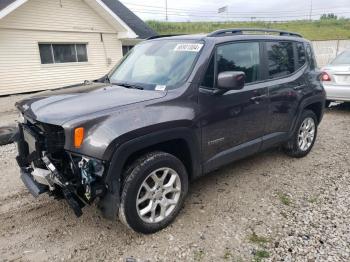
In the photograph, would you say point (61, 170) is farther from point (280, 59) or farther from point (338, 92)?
point (338, 92)

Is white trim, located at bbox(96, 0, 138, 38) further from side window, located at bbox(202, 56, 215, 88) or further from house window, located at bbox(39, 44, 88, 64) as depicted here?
side window, located at bbox(202, 56, 215, 88)

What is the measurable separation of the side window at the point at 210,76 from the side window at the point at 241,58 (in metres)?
0.09

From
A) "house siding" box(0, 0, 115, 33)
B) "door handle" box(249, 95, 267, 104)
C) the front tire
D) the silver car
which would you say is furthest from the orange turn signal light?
"house siding" box(0, 0, 115, 33)

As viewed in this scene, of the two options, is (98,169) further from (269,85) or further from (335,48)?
(335,48)

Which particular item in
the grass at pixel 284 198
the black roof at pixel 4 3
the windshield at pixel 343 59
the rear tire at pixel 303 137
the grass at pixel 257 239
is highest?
the black roof at pixel 4 3

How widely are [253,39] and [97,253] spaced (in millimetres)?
3120

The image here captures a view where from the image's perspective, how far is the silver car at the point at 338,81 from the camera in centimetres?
773

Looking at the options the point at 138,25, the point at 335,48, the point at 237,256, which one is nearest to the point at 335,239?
the point at 237,256

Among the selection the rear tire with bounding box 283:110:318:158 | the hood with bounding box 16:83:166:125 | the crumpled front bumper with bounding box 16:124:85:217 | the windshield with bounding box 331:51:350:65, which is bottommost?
the rear tire with bounding box 283:110:318:158

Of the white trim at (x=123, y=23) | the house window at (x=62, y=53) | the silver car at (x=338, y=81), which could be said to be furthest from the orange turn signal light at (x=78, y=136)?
the white trim at (x=123, y=23)

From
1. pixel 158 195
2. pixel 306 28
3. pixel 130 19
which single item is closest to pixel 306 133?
pixel 158 195

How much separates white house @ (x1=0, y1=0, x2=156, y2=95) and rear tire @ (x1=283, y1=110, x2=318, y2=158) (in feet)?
37.9

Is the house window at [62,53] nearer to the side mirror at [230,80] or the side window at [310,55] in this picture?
the side window at [310,55]

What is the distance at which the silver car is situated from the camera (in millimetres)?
7730
